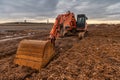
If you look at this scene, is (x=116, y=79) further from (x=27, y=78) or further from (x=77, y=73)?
(x=27, y=78)

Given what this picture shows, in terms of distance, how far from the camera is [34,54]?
716cm

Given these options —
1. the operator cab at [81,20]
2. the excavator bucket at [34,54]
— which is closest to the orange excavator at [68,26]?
the operator cab at [81,20]

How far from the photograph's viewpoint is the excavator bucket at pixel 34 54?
277 inches

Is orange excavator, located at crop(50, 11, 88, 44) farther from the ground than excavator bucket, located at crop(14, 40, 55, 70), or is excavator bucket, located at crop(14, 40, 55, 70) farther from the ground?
orange excavator, located at crop(50, 11, 88, 44)

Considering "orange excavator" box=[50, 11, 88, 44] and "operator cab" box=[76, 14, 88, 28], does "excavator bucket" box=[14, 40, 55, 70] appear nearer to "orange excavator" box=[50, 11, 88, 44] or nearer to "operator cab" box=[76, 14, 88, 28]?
"orange excavator" box=[50, 11, 88, 44]

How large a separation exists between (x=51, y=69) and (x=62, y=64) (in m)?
0.66

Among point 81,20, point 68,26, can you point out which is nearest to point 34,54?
point 68,26

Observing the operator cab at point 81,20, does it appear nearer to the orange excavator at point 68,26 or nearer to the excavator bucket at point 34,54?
the orange excavator at point 68,26

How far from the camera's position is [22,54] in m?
7.48

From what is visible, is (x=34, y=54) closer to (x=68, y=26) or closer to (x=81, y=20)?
(x=68, y=26)

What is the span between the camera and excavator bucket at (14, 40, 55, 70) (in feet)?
23.0

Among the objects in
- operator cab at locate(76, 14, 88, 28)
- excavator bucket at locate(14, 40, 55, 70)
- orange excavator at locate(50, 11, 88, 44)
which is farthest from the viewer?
operator cab at locate(76, 14, 88, 28)

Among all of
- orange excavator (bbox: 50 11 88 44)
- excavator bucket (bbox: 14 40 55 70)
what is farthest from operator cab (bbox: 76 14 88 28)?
excavator bucket (bbox: 14 40 55 70)

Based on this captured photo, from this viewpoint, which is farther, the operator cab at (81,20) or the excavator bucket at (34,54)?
the operator cab at (81,20)
